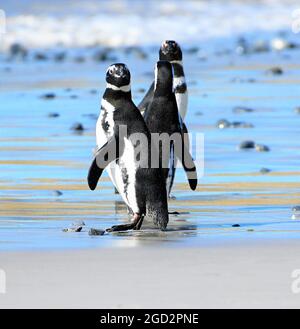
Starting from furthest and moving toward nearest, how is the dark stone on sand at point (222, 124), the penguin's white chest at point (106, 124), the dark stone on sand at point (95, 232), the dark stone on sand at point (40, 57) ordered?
1. the dark stone on sand at point (40, 57)
2. the dark stone on sand at point (222, 124)
3. the penguin's white chest at point (106, 124)
4. the dark stone on sand at point (95, 232)

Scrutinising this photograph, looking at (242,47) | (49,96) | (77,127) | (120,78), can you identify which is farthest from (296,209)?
(242,47)

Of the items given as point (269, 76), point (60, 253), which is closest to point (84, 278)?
point (60, 253)

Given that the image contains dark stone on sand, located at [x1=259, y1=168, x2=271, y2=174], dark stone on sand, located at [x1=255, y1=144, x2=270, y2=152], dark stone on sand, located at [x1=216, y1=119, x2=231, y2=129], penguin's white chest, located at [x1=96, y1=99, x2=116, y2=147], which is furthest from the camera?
dark stone on sand, located at [x1=216, y1=119, x2=231, y2=129]

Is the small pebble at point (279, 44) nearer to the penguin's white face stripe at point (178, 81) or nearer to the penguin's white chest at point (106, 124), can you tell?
the penguin's white face stripe at point (178, 81)

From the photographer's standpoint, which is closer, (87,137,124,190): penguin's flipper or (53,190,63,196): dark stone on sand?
(87,137,124,190): penguin's flipper

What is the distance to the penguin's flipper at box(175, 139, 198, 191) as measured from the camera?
8.79m

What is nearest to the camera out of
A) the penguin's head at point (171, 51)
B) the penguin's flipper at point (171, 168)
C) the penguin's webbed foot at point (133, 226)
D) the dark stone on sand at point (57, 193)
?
the penguin's webbed foot at point (133, 226)

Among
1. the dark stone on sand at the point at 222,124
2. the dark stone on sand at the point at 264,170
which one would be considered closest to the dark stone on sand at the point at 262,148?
the dark stone on sand at the point at 264,170

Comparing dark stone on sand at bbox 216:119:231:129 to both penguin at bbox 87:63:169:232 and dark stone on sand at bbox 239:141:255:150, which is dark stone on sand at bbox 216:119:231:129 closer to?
dark stone on sand at bbox 239:141:255:150

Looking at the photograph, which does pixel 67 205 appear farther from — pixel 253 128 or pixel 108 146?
pixel 253 128

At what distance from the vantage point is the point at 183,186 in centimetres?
982

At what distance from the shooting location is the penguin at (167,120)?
8.87m

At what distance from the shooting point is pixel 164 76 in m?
9.02

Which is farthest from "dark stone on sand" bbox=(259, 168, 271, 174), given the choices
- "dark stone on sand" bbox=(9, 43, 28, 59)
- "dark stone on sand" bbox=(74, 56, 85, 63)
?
"dark stone on sand" bbox=(9, 43, 28, 59)
